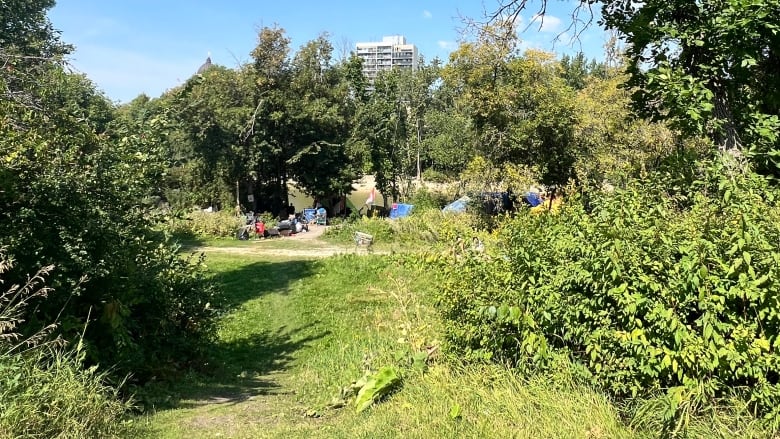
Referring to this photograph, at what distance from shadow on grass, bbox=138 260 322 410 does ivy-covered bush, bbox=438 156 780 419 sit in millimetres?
3316

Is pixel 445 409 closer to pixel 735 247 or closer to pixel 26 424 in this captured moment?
pixel 735 247

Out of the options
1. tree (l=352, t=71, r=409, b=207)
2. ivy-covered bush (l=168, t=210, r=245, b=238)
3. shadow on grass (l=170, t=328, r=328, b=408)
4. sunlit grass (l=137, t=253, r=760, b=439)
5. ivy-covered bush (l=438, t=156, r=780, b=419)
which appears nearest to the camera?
ivy-covered bush (l=438, t=156, r=780, b=419)

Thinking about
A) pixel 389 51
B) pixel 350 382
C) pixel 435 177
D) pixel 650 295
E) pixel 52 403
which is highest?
pixel 389 51

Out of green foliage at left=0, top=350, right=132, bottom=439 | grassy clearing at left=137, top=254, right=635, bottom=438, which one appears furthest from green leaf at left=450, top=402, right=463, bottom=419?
green foliage at left=0, top=350, right=132, bottom=439

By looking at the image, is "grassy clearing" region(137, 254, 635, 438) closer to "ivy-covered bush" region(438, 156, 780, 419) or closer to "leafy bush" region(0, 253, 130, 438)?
"ivy-covered bush" region(438, 156, 780, 419)

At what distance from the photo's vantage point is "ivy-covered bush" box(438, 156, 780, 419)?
305 cm

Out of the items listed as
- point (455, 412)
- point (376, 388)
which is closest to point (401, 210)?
point (376, 388)

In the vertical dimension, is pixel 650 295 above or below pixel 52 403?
above

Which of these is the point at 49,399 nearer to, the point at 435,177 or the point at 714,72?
the point at 714,72

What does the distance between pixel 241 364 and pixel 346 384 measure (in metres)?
3.46

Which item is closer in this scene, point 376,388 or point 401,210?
point 376,388

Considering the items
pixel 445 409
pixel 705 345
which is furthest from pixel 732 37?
pixel 445 409

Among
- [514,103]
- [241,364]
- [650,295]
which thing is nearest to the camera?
[650,295]

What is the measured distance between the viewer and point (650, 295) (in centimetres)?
334
